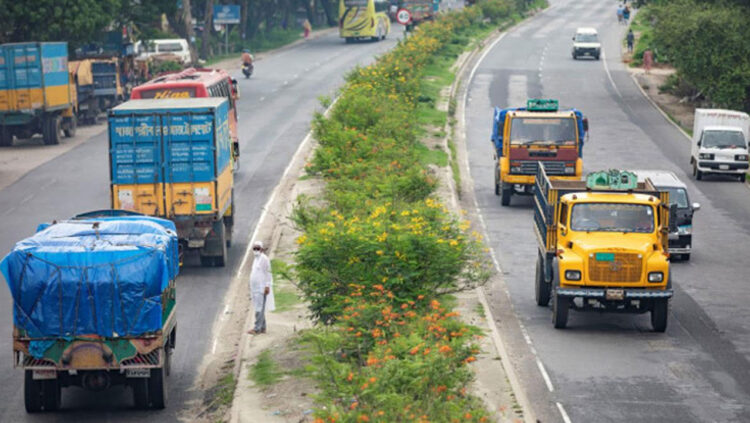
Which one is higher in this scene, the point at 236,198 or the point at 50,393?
the point at 50,393

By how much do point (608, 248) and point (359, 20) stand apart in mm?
74113

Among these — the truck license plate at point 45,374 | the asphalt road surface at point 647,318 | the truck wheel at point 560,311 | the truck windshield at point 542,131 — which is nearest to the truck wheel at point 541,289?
the asphalt road surface at point 647,318

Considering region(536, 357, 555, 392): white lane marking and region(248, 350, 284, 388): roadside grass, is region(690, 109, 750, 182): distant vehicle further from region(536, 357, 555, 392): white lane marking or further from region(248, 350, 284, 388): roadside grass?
region(248, 350, 284, 388): roadside grass

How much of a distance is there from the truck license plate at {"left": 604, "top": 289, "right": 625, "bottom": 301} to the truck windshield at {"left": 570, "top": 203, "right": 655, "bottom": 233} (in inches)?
50.7

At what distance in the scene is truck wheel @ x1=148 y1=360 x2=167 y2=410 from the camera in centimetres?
1692

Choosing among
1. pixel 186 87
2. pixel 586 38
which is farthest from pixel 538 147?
pixel 586 38

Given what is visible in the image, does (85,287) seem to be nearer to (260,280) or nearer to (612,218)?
(260,280)

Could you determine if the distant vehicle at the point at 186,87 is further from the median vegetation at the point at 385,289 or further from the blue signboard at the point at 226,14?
the blue signboard at the point at 226,14

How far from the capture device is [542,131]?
3491 cm

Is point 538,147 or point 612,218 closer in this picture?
point 612,218

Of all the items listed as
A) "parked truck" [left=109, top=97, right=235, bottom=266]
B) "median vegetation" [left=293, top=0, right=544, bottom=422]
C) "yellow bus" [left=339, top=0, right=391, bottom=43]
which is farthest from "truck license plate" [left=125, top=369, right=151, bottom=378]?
"yellow bus" [left=339, top=0, right=391, bottom=43]

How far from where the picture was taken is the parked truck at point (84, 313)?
1627 cm

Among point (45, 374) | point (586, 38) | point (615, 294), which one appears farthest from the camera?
point (586, 38)

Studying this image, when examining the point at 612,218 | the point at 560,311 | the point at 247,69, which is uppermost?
the point at 612,218
